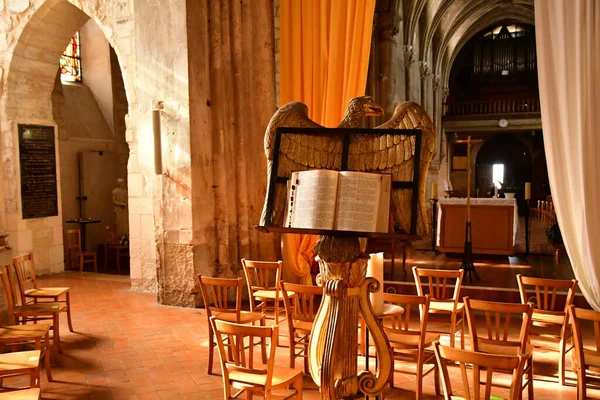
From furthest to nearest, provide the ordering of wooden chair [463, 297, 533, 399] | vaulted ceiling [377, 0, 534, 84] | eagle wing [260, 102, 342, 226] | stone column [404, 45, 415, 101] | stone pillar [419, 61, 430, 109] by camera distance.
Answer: stone pillar [419, 61, 430, 109] < stone column [404, 45, 415, 101] < vaulted ceiling [377, 0, 534, 84] < wooden chair [463, 297, 533, 399] < eagle wing [260, 102, 342, 226]

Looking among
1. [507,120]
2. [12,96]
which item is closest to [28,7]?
[12,96]

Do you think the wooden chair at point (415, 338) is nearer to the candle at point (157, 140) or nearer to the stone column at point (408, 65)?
the candle at point (157, 140)

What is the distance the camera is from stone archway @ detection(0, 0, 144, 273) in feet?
25.4

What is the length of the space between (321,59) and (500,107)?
14.8 meters

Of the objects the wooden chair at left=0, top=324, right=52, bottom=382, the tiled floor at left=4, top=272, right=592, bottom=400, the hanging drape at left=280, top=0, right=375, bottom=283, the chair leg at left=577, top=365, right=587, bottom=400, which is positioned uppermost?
the hanging drape at left=280, top=0, right=375, bottom=283

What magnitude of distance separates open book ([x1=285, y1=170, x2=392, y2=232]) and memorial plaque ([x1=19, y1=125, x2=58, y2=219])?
6996 millimetres

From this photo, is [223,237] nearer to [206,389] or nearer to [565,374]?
[206,389]

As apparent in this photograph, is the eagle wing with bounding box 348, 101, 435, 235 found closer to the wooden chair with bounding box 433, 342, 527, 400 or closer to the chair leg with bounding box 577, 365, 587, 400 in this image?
the wooden chair with bounding box 433, 342, 527, 400

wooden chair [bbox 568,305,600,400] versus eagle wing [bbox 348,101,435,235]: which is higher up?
eagle wing [bbox 348,101,435,235]

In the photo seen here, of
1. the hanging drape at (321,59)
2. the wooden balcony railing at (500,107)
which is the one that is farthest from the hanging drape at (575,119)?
the wooden balcony railing at (500,107)

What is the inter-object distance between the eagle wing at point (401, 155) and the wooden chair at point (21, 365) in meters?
2.14

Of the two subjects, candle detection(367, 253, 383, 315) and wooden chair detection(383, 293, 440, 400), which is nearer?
wooden chair detection(383, 293, 440, 400)

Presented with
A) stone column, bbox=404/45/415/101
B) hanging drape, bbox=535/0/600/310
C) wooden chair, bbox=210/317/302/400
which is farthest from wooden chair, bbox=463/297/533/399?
stone column, bbox=404/45/415/101

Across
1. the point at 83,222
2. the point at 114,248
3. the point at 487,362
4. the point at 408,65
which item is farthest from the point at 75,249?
the point at 487,362
